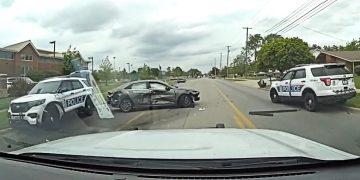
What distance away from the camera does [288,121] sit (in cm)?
1369

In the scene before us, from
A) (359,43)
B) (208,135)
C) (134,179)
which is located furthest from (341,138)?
(359,43)

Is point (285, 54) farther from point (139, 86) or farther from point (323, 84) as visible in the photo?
point (139, 86)

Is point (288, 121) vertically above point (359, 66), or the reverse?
point (359, 66)

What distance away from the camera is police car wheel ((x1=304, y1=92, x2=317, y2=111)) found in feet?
54.6

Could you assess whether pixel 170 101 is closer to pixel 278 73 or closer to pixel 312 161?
pixel 278 73

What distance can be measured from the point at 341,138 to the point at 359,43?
30.0m

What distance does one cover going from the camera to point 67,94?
46.9ft

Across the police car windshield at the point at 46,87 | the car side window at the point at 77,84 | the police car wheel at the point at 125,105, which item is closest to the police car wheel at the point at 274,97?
the police car wheel at the point at 125,105

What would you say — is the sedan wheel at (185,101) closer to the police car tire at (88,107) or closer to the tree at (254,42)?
the police car tire at (88,107)

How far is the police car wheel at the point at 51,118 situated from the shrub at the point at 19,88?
2.04 metres

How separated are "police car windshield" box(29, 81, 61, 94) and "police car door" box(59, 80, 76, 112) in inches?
6.9

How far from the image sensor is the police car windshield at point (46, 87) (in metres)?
13.6

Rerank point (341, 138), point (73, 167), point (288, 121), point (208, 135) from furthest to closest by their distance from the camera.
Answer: point (288, 121), point (341, 138), point (208, 135), point (73, 167)

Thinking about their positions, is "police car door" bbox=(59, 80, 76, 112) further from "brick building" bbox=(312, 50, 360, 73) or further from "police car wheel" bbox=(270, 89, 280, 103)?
"brick building" bbox=(312, 50, 360, 73)
